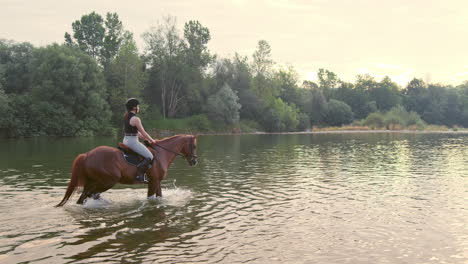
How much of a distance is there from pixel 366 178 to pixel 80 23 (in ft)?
294

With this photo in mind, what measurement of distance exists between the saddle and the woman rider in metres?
0.13

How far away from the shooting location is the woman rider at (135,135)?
496 inches

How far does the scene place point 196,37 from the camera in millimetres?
92062

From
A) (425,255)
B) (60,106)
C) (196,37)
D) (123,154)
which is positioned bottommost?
(425,255)

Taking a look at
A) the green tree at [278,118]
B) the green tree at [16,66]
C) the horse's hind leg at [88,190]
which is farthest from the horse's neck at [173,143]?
the green tree at [278,118]

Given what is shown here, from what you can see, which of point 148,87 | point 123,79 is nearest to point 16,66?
point 123,79

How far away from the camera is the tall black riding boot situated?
1303 cm

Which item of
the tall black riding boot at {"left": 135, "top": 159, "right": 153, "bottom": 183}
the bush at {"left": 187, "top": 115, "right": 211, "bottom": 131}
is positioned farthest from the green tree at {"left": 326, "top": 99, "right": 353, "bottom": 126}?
the tall black riding boot at {"left": 135, "top": 159, "right": 153, "bottom": 183}

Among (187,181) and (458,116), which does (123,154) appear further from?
(458,116)

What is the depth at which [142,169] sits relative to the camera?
13.1 meters

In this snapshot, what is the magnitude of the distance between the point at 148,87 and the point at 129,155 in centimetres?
8071

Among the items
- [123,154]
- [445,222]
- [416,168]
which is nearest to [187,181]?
[123,154]

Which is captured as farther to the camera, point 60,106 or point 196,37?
point 196,37

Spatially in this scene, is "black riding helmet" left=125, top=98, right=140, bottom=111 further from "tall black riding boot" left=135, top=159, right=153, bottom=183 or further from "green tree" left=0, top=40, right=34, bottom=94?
"green tree" left=0, top=40, right=34, bottom=94
